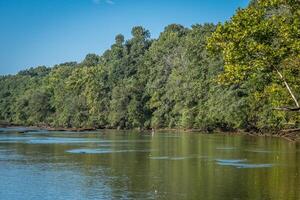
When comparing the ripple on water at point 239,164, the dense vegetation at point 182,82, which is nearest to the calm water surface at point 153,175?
the ripple on water at point 239,164

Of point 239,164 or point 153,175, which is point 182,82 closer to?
point 239,164

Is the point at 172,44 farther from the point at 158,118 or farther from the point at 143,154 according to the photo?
the point at 143,154

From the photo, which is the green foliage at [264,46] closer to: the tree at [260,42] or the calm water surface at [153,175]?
the tree at [260,42]

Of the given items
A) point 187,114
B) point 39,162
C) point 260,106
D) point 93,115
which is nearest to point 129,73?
point 93,115

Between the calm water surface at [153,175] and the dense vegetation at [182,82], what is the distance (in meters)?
4.53

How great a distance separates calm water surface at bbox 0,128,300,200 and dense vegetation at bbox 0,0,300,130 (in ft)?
14.9

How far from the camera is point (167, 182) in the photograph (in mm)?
35688

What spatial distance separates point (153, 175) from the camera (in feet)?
129

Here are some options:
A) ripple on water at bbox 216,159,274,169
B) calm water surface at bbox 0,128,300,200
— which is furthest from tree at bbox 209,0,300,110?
ripple on water at bbox 216,159,274,169

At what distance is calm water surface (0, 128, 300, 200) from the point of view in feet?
103

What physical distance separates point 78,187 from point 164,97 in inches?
3839

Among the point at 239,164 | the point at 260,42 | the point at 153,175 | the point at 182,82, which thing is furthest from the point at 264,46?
the point at 182,82

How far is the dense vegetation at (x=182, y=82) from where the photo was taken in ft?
87.8

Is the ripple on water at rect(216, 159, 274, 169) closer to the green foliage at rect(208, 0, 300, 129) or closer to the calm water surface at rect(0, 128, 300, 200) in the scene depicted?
the calm water surface at rect(0, 128, 300, 200)
